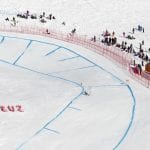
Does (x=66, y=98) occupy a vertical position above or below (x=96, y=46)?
below

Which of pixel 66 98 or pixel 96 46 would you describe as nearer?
pixel 66 98

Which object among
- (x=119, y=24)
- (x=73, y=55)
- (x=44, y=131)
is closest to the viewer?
(x=44, y=131)

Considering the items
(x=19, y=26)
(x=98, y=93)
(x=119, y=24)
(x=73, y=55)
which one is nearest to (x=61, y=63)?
(x=73, y=55)

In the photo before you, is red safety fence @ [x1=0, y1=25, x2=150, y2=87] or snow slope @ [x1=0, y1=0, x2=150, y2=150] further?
red safety fence @ [x1=0, y1=25, x2=150, y2=87]

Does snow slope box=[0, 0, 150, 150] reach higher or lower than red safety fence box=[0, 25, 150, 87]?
lower

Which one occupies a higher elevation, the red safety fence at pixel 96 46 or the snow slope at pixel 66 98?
the red safety fence at pixel 96 46

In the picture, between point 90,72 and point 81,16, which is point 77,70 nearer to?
point 90,72

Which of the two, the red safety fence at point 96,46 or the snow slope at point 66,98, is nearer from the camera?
the snow slope at point 66,98

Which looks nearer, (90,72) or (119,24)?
(90,72)
